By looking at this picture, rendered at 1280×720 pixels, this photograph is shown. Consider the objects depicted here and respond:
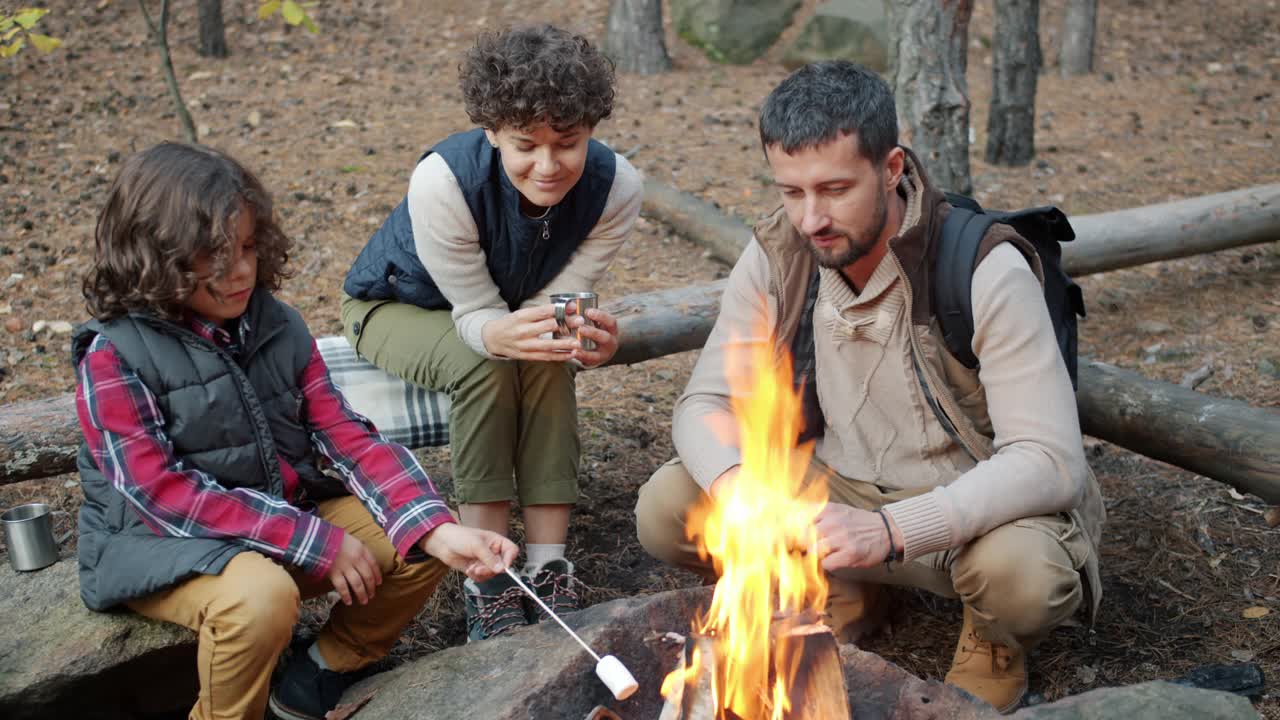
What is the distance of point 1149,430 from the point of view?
13.2 ft

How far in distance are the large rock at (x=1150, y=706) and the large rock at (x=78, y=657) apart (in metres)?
2.22

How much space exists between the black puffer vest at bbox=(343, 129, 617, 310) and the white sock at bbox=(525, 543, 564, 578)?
2.80 ft

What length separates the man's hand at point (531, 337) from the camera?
335cm

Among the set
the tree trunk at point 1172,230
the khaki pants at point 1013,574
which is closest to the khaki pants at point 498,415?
the khaki pants at point 1013,574

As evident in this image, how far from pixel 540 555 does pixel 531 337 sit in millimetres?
795

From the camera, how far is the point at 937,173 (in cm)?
593

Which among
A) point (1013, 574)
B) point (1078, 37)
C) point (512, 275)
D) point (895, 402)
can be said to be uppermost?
point (512, 275)

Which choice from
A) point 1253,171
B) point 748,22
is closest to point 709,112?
point 748,22

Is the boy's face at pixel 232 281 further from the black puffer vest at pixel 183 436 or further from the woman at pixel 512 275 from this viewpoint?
the woman at pixel 512 275

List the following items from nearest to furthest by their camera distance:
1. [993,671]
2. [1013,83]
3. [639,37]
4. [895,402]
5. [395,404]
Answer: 1. [993,671]
2. [895,402]
3. [395,404]
4. [1013,83]
5. [639,37]

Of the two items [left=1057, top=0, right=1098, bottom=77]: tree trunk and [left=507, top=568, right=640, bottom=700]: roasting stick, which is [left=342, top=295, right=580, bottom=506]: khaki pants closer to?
[left=507, top=568, right=640, bottom=700]: roasting stick

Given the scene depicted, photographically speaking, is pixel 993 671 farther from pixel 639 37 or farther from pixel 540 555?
pixel 639 37

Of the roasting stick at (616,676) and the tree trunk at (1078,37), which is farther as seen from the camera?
the tree trunk at (1078,37)

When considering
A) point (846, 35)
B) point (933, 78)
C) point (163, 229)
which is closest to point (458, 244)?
point (163, 229)
